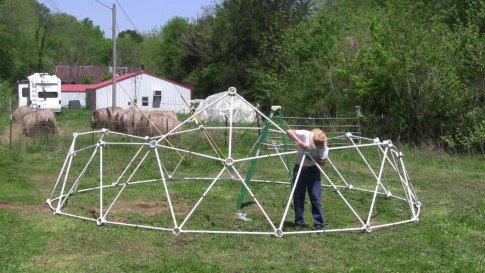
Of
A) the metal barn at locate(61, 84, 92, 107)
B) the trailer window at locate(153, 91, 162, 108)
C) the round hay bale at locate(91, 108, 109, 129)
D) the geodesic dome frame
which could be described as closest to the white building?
the trailer window at locate(153, 91, 162, 108)

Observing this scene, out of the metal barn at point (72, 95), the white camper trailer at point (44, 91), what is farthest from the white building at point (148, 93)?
the metal barn at point (72, 95)

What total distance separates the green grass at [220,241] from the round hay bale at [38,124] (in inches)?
399

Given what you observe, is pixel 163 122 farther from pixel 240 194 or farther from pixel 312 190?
pixel 312 190

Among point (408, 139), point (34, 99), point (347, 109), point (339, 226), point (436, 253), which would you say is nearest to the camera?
point (436, 253)

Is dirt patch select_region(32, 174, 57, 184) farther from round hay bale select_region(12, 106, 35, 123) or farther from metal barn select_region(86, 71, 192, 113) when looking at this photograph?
metal barn select_region(86, 71, 192, 113)

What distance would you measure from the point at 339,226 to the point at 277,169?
765cm

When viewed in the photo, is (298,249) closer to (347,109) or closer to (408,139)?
(408,139)

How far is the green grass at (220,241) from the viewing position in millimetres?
8484

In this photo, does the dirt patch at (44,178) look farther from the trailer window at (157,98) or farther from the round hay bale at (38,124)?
the trailer window at (157,98)

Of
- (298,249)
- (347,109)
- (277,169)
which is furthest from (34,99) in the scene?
(298,249)

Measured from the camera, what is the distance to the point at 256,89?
4503 centimetres

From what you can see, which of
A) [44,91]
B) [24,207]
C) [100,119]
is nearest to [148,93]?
[44,91]

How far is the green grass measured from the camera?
8484 millimetres

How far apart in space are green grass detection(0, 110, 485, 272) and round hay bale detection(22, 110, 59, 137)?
1014cm
